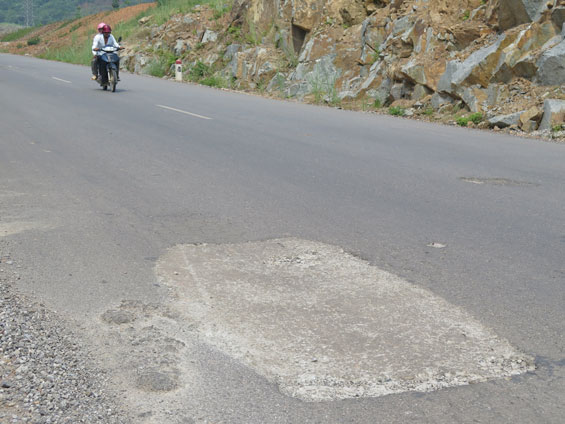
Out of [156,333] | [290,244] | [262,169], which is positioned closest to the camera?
[156,333]

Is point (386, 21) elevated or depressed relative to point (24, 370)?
elevated

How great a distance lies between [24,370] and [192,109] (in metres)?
12.7

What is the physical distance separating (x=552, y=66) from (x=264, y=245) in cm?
1175

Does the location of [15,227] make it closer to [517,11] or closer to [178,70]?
[517,11]

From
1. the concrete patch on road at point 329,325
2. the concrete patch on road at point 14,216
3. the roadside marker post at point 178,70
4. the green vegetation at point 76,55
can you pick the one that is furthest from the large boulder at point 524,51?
the green vegetation at point 76,55

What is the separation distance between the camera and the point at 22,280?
4.46 metres

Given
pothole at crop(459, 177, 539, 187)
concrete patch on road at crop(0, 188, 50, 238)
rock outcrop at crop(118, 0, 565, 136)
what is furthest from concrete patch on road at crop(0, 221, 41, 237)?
rock outcrop at crop(118, 0, 565, 136)

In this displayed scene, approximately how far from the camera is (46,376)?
3123 mm

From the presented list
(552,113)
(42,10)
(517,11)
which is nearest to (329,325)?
(552,113)

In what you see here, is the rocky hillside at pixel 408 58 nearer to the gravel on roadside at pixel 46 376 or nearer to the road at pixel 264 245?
the road at pixel 264 245

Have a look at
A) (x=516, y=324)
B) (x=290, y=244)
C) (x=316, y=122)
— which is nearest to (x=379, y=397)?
(x=516, y=324)

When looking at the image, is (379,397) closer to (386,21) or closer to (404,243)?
(404,243)

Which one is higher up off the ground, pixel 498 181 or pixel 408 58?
pixel 408 58

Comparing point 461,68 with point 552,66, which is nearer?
point 552,66
